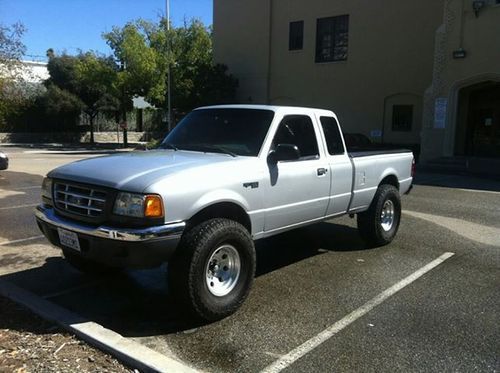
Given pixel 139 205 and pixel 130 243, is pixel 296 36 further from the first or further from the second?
pixel 130 243

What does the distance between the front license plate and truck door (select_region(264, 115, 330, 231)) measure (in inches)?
72.5

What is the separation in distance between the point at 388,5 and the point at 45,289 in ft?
86.7

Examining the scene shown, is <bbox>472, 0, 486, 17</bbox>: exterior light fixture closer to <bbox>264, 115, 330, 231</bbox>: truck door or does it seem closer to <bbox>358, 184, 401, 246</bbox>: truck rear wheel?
<bbox>358, 184, 401, 246</bbox>: truck rear wheel

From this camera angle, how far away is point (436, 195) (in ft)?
43.7

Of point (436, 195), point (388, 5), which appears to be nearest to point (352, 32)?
point (388, 5)

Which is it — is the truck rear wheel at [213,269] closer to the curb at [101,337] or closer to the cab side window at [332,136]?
the curb at [101,337]

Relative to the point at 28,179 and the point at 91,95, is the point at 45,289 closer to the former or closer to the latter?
the point at 28,179

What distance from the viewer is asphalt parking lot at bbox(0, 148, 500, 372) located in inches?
156

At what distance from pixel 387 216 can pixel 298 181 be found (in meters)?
2.55

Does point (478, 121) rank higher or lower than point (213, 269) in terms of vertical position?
higher

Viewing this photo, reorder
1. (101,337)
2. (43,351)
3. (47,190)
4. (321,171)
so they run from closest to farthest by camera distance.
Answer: (43,351)
(101,337)
(47,190)
(321,171)

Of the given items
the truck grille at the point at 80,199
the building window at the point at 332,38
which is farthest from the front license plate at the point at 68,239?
the building window at the point at 332,38

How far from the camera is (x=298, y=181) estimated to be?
218 inches

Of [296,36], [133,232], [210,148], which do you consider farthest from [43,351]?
[296,36]
